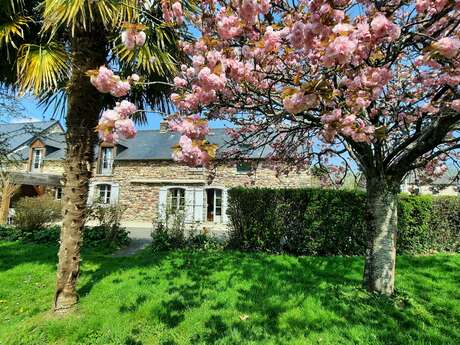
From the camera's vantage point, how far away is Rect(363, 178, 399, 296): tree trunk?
413 centimetres

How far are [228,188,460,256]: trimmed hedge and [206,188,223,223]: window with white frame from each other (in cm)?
959

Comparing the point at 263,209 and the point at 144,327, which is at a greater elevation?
the point at 263,209

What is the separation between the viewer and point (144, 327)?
3.29m

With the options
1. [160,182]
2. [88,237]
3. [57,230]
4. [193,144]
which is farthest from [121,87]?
[160,182]

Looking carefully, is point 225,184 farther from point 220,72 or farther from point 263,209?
point 220,72

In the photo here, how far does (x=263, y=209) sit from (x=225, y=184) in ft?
31.7

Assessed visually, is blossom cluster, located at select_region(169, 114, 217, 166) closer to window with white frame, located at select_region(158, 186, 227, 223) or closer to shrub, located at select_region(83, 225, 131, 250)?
shrub, located at select_region(83, 225, 131, 250)

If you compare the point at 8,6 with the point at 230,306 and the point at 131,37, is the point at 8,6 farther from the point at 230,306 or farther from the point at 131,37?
the point at 230,306

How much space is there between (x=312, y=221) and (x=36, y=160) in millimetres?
22109

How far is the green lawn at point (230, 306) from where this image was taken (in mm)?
3104

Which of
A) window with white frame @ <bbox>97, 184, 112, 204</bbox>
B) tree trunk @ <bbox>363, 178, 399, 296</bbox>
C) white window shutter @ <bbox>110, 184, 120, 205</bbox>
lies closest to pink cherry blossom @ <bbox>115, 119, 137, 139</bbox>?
tree trunk @ <bbox>363, 178, 399, 296</bbox>

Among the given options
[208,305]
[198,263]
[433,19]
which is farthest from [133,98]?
[433,19]

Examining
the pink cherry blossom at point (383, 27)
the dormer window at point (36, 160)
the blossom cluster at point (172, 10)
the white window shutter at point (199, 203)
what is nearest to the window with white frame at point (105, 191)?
the dormer window at point (36, 160)

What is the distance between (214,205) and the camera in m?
17.8
